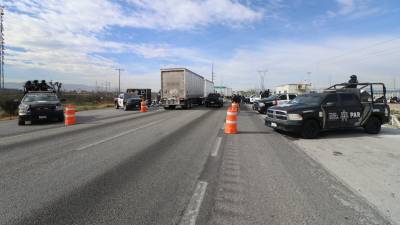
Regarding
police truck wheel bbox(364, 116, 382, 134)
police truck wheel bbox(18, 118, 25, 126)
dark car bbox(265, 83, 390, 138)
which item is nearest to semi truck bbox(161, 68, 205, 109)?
police truck wheel bbox(18, 118, 25, 126)

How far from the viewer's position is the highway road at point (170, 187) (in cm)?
441

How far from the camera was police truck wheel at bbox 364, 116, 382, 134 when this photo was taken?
1360cm

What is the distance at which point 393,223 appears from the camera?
4.35 m

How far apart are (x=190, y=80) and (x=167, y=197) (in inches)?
1231

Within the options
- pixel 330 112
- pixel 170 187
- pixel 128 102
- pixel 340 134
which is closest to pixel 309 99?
pixel 330 112

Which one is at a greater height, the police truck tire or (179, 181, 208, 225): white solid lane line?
the police truck tire

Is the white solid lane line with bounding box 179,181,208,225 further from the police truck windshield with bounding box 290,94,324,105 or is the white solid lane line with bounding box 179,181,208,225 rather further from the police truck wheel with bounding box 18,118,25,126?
the police truck wheel with bounding box 18,118,25,126

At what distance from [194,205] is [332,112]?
9567 mm

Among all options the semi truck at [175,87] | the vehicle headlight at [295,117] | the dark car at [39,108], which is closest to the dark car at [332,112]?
the vehicle headlight at [295,117]

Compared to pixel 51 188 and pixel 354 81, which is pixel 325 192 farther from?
pixel 354 81

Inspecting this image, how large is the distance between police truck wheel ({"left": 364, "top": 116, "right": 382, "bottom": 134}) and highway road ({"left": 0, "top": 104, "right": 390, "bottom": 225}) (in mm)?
5749

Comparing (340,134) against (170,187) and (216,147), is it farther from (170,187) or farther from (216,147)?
(170,187)

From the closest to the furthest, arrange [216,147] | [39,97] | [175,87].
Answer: [216,147] → [39,97] → [175,87]

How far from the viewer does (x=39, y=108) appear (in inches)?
703
